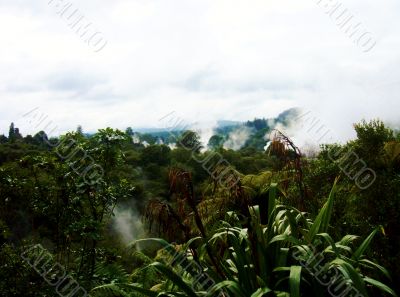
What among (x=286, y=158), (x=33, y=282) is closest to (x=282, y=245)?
(x=286, y=158)

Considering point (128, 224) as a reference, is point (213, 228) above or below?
below

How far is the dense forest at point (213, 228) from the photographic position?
3627mm

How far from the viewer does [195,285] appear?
3898 millimetres

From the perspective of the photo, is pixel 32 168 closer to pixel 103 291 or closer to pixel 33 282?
pixel 33 282

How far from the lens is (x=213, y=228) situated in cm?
407

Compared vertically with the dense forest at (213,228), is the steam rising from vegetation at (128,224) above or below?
above

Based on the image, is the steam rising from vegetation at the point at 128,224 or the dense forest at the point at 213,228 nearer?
the dense forest at the point at 213,228

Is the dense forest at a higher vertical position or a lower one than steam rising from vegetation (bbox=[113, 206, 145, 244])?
lower

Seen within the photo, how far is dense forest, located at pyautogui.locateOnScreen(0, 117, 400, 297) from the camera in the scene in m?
3.63

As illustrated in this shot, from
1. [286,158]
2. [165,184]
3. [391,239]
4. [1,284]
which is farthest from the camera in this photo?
[165,184]

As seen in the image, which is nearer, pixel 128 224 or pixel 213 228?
pixel 213 228

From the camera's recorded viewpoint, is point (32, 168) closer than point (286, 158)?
No

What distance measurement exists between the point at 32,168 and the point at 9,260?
1240 mm

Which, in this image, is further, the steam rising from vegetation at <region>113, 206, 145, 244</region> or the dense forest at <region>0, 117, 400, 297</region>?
the steam rising from vegetation at <region>113, 206, 145, 244</region>
